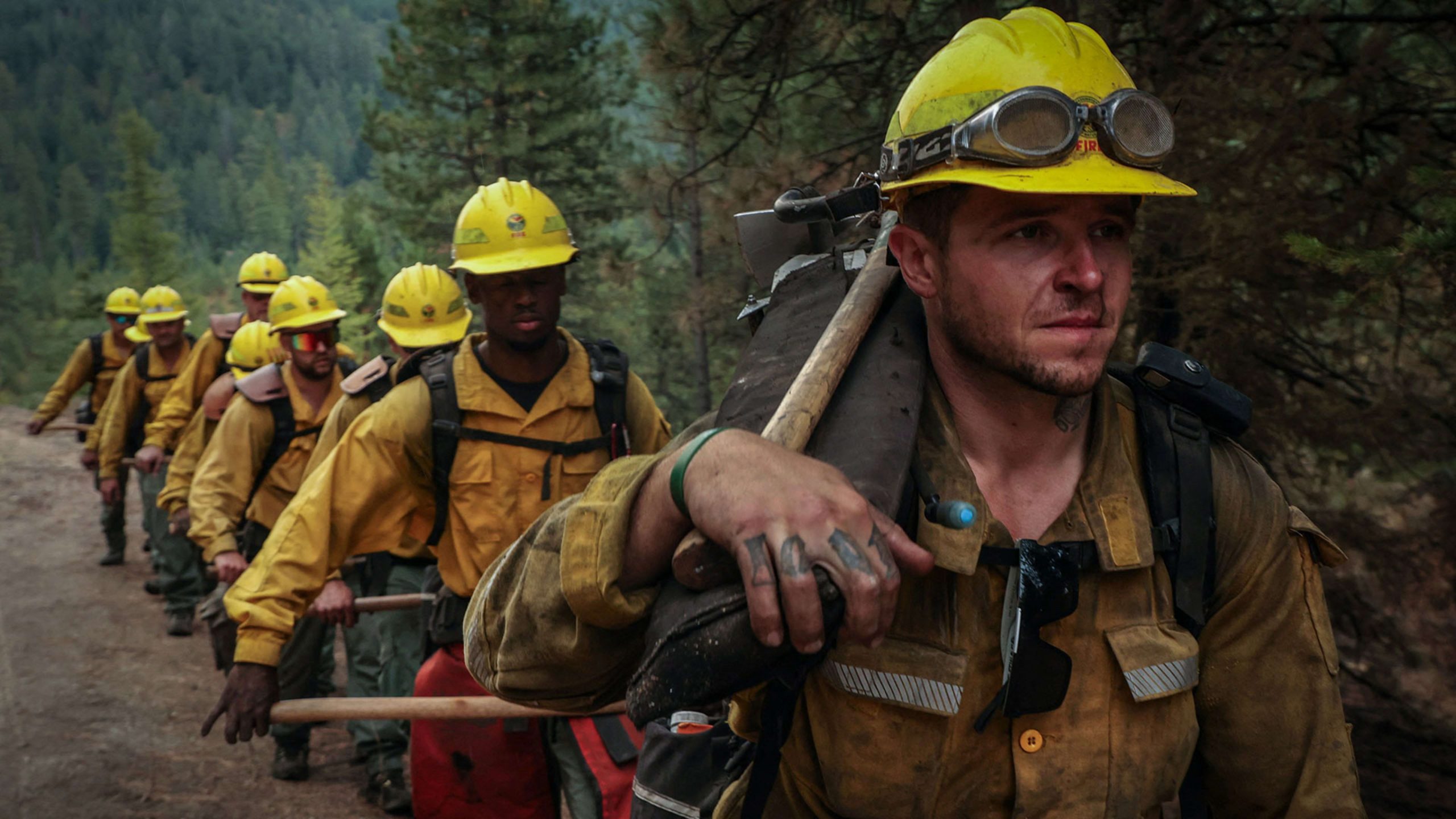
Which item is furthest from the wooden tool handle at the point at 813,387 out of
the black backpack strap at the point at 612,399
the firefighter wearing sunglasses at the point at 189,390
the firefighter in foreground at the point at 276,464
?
the firefighter wearing sunglasses at the point at 189,390

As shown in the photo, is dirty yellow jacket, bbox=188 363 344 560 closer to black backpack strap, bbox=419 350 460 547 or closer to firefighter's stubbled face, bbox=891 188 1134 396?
black backpack strap, bbox=419 350 460 547

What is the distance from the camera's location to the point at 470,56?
2416cm

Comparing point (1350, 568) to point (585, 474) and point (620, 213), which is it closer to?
point (585, 474)

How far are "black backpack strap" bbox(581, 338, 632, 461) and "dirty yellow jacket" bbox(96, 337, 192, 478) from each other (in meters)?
9.12

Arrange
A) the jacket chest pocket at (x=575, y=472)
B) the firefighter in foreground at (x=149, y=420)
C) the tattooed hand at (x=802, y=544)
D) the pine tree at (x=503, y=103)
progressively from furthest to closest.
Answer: the pine tree at (x=503, y=103)
the firefighter in foreground at (x=149, y=420)
the jacket chest pocket at (x=575, y=472)
the tattooed hand at (x=802, y=544)

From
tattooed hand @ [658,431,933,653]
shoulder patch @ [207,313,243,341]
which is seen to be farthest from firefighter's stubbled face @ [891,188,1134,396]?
shoulder patch @ [207,313,243,341]

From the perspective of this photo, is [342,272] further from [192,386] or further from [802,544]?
[802,544]

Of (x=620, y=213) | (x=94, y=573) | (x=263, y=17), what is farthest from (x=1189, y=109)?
(x=263, y=17)

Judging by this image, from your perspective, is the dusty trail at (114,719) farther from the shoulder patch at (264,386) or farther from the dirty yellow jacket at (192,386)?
the shoulder patch at (264,386)

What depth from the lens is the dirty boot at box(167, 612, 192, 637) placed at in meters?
11.9

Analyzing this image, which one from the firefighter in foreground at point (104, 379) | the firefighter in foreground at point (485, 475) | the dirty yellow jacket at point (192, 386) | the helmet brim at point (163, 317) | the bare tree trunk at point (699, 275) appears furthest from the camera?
the bare tree trunk at point (699, 275)

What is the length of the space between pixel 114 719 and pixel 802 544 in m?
9.70

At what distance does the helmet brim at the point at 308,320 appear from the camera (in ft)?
30.7

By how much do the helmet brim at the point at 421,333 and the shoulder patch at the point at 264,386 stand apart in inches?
31.5
